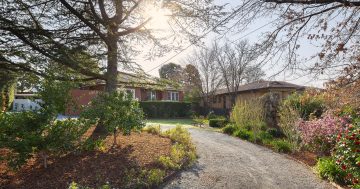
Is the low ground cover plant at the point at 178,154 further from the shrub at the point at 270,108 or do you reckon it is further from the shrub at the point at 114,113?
the shrub at the point at 270,108

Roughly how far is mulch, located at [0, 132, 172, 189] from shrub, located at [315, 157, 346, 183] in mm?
Result: 4419

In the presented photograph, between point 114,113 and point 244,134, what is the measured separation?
24.8 feet

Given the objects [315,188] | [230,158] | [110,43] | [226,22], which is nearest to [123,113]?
[110,43]

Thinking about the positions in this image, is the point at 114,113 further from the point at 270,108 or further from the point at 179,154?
the point at 270,108

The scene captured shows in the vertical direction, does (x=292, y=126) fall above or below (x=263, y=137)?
above

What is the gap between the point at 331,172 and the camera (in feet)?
24.4

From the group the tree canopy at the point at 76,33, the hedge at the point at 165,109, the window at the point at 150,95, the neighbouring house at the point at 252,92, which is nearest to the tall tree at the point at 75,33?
the tree canopy at the point at 76,33

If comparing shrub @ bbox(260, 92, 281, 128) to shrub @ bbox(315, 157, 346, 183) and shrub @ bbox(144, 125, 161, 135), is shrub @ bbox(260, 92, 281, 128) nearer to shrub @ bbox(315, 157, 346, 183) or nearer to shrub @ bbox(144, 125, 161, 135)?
shrub @ bbox(144, 125, 161, 135)

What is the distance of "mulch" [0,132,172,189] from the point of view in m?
6.61

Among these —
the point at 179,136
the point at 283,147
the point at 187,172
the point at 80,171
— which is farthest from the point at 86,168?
the point at 283,147

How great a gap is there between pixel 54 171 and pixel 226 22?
5.40 m

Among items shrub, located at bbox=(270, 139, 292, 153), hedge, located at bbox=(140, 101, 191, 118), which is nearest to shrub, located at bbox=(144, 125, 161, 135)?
shrub, located at bbox=(270, 139, 292, 153)

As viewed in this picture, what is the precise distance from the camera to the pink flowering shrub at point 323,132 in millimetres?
8906

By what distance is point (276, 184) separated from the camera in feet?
23.3
